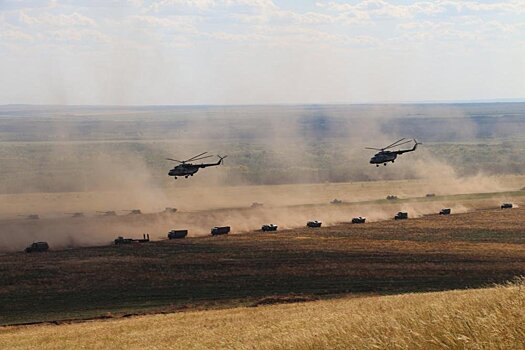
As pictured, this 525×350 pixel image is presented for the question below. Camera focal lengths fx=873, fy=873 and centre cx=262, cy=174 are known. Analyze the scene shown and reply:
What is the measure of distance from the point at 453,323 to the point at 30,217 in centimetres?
10638

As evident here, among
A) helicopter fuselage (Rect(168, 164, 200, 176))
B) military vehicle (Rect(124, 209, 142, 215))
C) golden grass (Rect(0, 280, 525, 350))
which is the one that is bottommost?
golden grass (Rect(0, 280, 525, 350))

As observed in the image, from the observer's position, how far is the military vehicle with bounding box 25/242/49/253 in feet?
272

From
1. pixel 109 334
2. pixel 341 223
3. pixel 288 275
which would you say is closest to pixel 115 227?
pixel 341 223

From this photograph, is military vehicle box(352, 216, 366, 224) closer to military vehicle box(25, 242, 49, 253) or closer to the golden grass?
military vehicle box(25, 242, 49, 253)

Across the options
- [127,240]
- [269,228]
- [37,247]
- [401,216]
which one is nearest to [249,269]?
[127,240]

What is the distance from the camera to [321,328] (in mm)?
21859

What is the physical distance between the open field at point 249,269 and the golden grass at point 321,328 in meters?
8.16

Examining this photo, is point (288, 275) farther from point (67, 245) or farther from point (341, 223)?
point (341, 223)

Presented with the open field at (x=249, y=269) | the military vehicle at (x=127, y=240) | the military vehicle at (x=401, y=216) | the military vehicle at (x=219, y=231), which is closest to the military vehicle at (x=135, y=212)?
the military vehicle at (x=219, y=231)

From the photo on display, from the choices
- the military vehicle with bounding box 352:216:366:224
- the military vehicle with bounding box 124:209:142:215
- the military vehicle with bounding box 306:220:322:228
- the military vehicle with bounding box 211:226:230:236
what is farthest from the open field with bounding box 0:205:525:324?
the military vehicle with bounding box 124:209:142:215

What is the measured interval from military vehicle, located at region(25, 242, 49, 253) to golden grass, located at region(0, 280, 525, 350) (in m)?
37.9

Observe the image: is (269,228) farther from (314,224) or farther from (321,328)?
(321,328)

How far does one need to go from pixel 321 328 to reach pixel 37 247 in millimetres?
65862

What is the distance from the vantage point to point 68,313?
5078 cm
